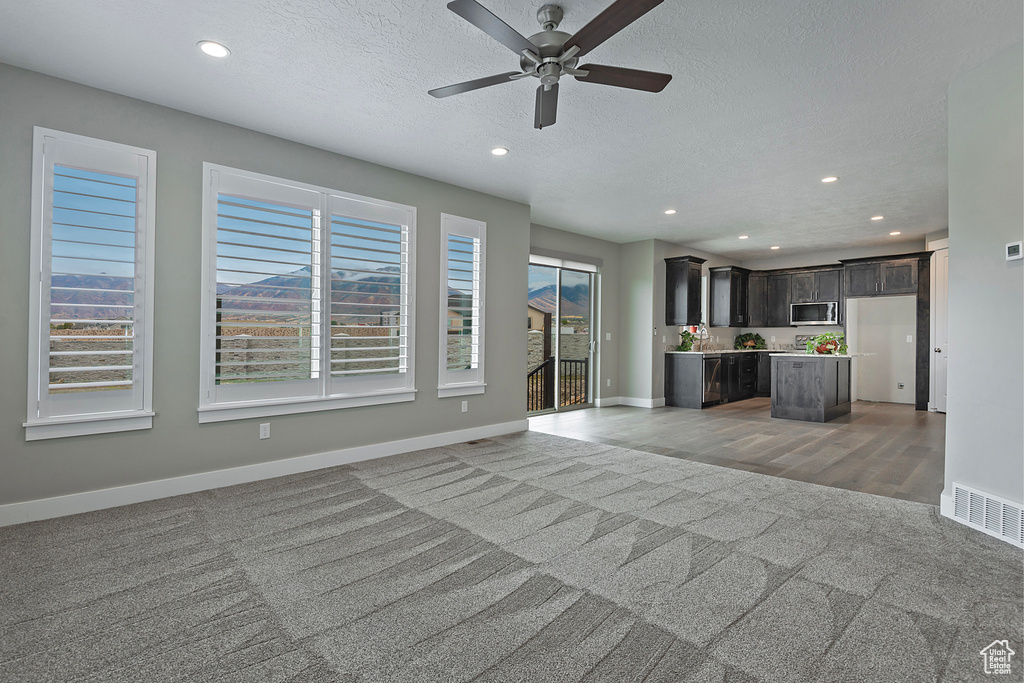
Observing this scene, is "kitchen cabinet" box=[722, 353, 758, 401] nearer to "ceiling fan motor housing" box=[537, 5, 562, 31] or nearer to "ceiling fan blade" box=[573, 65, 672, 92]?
"ceiling fan blade" box=[573, 65, 672, 92]

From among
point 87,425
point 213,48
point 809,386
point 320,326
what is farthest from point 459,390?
point 809,386

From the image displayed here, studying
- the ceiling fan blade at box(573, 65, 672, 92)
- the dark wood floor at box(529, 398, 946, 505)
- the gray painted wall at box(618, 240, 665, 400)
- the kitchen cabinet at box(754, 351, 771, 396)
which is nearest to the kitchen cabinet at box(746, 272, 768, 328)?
the kitchen cabinet at box(754, 351, 771, 396)

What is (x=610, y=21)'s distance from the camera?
2.15m

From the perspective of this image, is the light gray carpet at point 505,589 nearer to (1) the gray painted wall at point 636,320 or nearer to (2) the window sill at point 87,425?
(2) the window sill at point 87,425

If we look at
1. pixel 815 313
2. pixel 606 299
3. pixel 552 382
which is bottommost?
pixel 552 382

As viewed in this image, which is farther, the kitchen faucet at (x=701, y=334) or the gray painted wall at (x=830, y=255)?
the kitchen faucet at (x=701, y=334)

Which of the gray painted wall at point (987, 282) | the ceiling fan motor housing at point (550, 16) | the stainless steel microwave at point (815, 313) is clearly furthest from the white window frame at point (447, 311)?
the stainless steel microwave at point (815, 313)

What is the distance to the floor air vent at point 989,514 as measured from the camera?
9.09ft

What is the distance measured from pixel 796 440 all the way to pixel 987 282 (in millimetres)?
3031

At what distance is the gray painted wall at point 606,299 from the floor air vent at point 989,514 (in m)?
5.27

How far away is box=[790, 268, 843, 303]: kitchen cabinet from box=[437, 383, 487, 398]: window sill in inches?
275

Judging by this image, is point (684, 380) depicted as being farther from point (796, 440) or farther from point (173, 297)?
point (173, 297)

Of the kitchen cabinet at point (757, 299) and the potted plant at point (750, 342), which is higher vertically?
the kitchen cabinet at point (757, 299)

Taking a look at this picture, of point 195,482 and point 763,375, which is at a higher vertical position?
point 763,375
